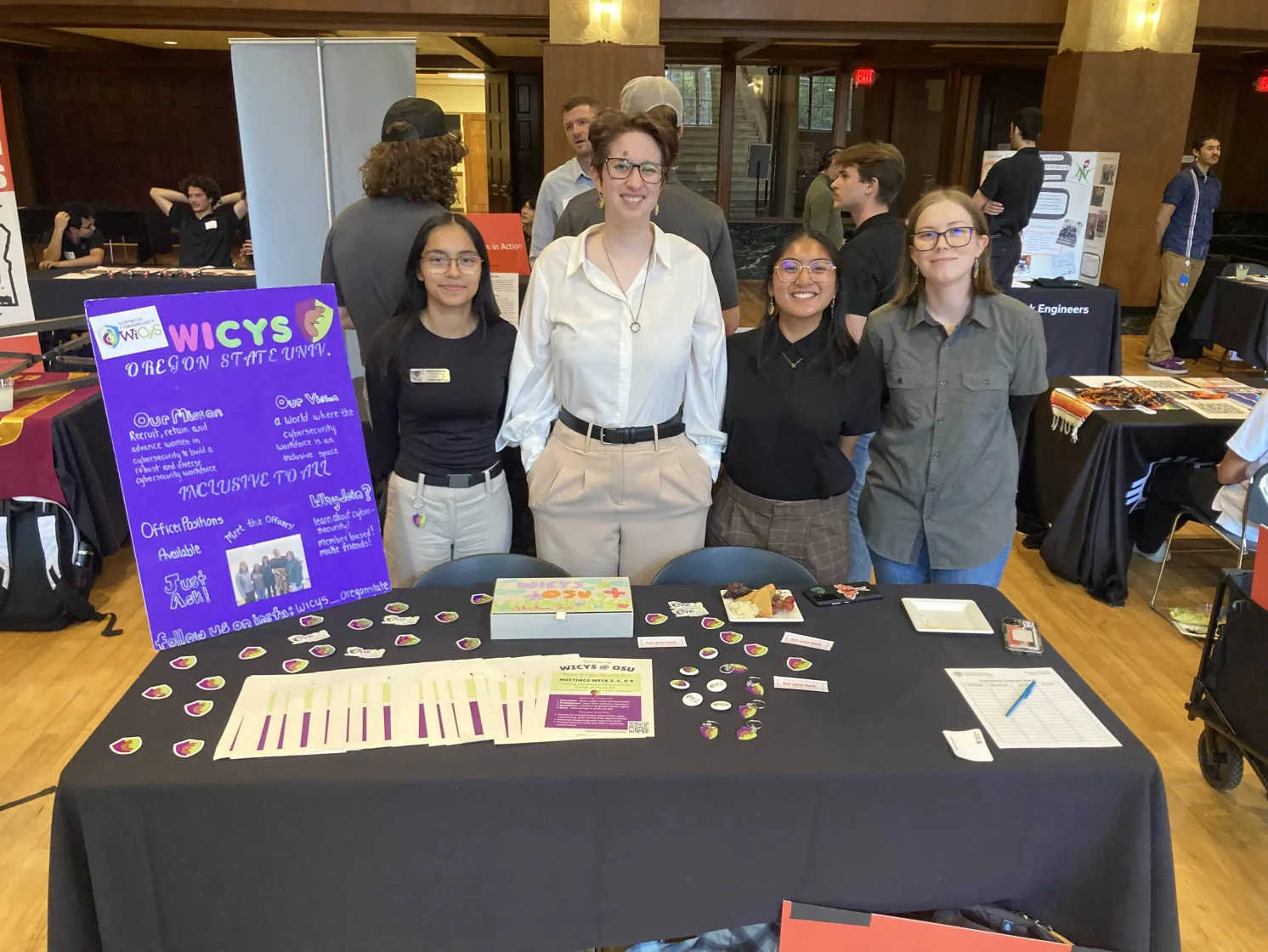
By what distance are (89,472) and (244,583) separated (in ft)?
6.67

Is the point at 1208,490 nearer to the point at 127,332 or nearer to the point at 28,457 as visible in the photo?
the point at 127,332

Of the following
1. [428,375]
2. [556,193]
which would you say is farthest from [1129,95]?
[428,375]

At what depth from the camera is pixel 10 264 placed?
268 cm

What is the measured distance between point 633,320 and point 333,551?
0.82 metres

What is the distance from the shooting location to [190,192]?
20.6 ft

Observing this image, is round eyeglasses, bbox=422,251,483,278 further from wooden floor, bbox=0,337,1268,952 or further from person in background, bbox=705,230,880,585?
wooden floor, bbox=0,337,1268,952

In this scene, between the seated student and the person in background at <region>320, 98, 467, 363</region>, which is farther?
the seated student

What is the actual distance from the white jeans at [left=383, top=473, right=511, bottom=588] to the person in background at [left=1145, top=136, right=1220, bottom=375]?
6.63 m

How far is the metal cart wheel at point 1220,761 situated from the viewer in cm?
259

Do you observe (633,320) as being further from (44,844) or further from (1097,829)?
(44,844)

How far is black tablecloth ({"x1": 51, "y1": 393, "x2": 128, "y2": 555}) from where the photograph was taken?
338 cm

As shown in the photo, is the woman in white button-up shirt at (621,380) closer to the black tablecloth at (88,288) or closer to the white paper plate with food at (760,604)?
the white paper plate with food at (760,604)

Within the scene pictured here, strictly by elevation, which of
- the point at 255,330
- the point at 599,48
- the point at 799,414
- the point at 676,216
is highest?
the point at 599,48

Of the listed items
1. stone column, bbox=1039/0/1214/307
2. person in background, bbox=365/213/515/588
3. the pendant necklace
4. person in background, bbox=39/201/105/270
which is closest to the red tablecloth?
person in background, bbox=365/213/515/588
